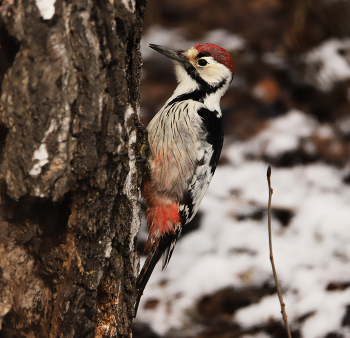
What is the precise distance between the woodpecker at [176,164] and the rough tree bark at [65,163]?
0.69 m

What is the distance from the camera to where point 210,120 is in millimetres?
2607

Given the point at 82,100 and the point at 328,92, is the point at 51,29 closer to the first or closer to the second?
the point at 82,100

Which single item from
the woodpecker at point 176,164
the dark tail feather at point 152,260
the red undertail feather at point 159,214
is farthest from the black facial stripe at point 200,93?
the dark tail feather at point 152,260

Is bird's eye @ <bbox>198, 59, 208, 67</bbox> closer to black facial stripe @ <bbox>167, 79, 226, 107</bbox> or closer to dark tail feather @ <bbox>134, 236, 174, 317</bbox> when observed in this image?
black facial stripe @ <bbox>167, 79, 226, 107</bbox>

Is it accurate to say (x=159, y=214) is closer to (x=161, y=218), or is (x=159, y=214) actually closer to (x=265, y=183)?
(x=161, y=218)

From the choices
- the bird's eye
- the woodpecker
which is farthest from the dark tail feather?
the bird's eye

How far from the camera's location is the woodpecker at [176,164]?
96.5 inches

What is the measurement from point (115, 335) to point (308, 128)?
3402mm

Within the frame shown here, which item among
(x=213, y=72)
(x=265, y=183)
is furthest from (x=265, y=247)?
(x=213, y=72)

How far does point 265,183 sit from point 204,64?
1.53 meters

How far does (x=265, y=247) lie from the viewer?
3.33m

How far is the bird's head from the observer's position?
2.94 meters

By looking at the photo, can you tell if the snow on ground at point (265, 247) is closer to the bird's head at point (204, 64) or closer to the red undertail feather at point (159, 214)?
the red undertail feather at point (159, 214)

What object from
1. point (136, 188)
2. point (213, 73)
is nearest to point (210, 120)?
point (213, 73)
